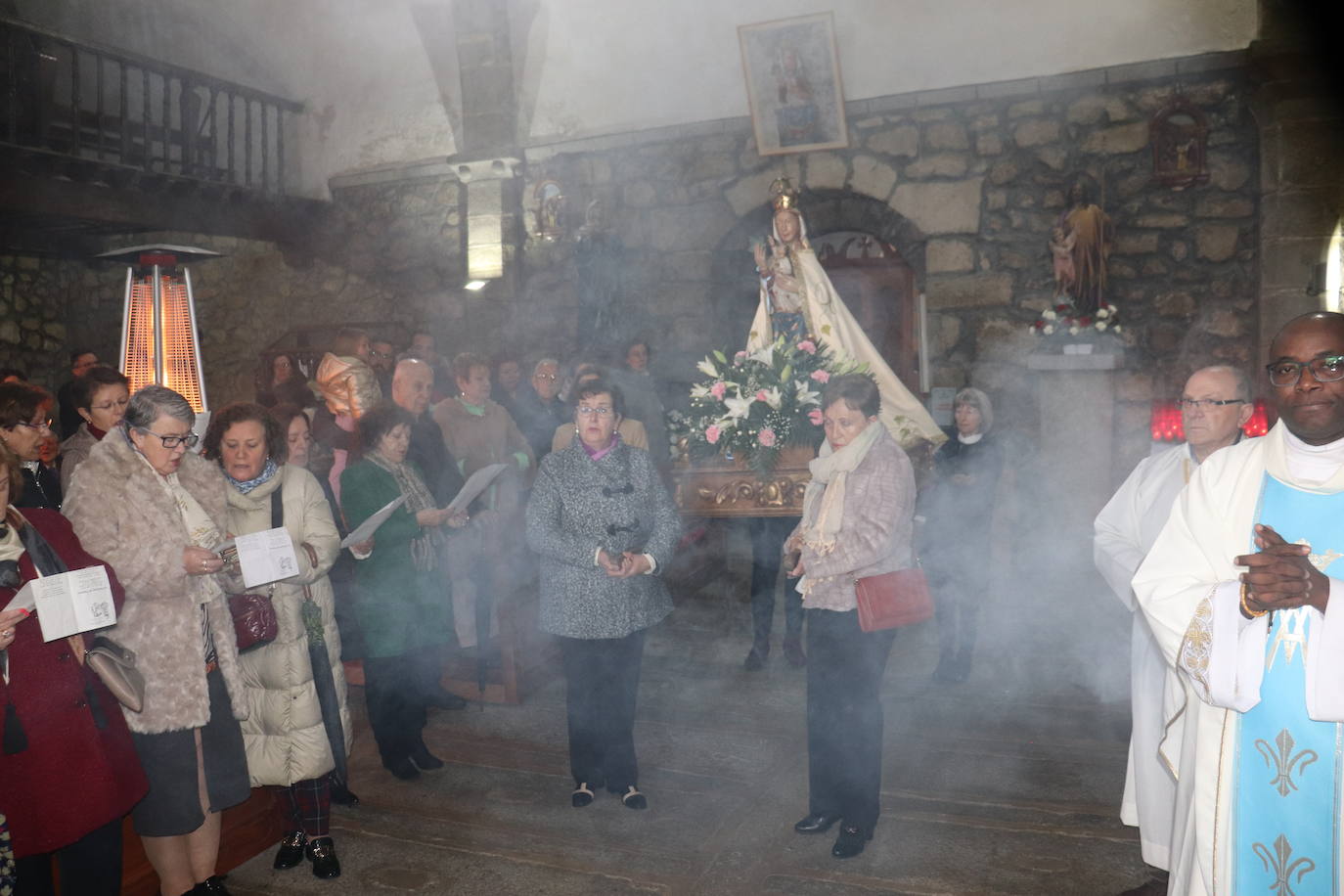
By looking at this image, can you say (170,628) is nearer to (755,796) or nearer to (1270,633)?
(755,796)

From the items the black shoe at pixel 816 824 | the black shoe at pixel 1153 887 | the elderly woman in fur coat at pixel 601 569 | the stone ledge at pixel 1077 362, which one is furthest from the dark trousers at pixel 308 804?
the stone ledge at pixel 1077 362

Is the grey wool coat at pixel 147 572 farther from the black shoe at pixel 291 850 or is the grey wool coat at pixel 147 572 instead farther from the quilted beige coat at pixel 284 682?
the black shoe at pixel 291 850

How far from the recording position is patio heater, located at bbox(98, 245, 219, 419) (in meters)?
4.73

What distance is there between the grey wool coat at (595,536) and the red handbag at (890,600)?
741 mm

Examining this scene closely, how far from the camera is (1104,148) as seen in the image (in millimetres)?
6770

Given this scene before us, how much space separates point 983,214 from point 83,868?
6523mm

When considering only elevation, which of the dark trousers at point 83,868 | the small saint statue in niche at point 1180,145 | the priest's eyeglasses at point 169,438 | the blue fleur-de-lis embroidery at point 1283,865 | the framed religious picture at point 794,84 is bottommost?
the dark trousers at point 83,868

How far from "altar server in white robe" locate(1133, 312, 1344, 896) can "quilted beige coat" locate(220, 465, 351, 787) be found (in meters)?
2.34

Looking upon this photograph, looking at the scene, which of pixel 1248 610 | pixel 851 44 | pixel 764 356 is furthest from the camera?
pixel 851 44

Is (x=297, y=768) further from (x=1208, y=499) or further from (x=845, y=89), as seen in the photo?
(x=845, y=89)

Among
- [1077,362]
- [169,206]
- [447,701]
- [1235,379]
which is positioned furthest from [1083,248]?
[169,206]

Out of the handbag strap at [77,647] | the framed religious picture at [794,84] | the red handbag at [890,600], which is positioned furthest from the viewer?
the framed religious picture at [794,84]

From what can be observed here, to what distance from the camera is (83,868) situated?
95.0 inches

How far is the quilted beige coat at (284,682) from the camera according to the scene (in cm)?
304
